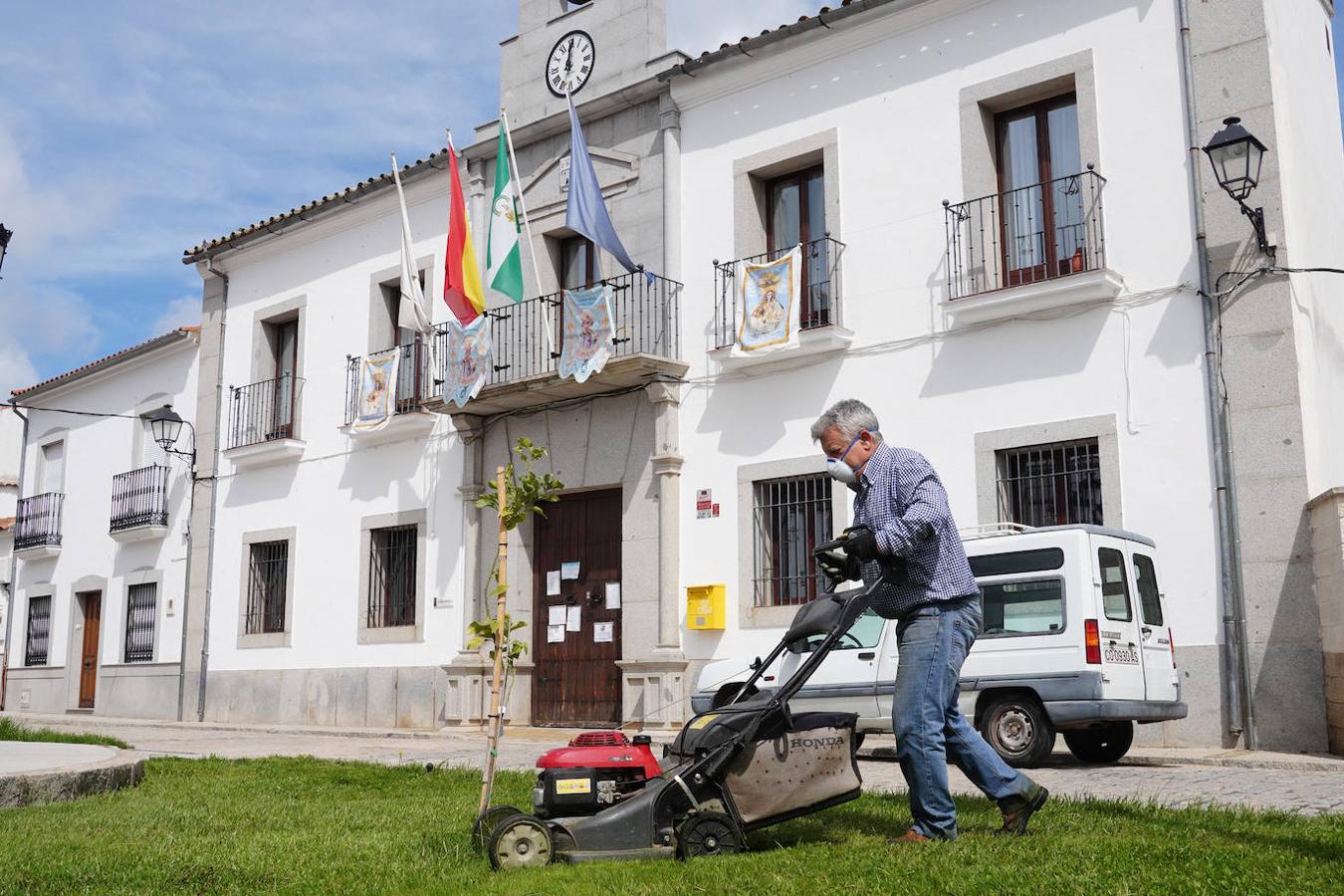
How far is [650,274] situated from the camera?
49.1 feet

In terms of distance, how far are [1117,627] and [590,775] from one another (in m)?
5.87

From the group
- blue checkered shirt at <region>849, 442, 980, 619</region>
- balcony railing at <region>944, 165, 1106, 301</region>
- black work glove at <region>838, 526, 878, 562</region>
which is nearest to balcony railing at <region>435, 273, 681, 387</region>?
balcony railing at <region>944, 165, 1106, 301</region>

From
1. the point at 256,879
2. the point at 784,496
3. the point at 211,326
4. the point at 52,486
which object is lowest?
the point at 256,879

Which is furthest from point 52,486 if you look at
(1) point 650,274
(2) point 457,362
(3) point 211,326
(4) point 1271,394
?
(4) point 1271,394

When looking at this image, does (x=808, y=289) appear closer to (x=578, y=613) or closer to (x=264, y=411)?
(x=578, y=613)

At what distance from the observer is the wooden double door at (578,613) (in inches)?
608

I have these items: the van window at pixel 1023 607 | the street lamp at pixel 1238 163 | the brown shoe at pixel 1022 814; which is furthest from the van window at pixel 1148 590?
the brown shoe at pixel 1022 814

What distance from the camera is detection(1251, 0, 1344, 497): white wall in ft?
37.3

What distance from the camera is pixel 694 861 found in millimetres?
5105

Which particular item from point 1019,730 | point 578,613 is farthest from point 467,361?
point 1019,730

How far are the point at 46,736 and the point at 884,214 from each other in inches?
375

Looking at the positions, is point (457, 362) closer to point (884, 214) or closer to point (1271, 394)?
point (884, 214)

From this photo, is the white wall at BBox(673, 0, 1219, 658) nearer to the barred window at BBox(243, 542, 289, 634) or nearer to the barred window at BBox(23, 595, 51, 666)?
the barred window at BBox(243, 542, 289, 634)

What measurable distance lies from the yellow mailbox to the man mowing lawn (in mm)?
8514
